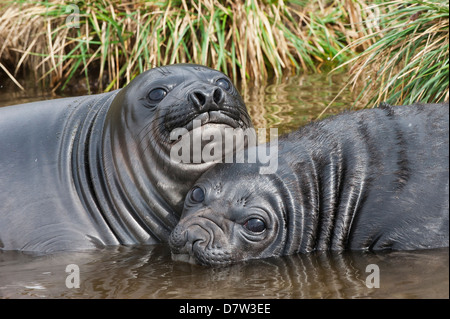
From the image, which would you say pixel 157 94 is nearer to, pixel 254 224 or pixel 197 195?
pixel 197 195

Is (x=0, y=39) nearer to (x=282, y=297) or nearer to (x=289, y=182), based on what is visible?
(x=289, y=182)

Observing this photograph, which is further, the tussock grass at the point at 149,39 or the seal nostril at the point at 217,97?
the tussock grass at the point at 149,39

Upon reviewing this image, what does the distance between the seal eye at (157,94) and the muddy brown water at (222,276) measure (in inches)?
41.2

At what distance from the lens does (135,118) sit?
564cm

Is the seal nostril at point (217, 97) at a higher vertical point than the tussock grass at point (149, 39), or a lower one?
lower

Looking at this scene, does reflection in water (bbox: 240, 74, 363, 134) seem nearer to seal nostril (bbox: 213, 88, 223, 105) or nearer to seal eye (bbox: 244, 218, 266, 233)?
seal nostril (bbox: 213, 88, 223, 105)

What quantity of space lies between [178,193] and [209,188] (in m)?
0.53

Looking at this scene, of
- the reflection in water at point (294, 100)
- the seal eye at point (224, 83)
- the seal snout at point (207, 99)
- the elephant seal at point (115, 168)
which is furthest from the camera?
the reflection in water at point (294, 100)

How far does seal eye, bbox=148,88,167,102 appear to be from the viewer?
563 centimetres

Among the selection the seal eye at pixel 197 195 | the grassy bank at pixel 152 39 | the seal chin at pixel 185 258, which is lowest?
the seal chin at pixel 185 258

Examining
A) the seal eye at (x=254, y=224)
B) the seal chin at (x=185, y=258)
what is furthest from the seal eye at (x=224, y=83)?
the seal chin at (x=185, y=258)

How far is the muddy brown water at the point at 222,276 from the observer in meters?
4.45

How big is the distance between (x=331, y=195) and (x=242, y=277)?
2.66 ft

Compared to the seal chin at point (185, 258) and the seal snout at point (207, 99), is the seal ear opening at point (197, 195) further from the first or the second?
the seal snout at point (207, 99)
